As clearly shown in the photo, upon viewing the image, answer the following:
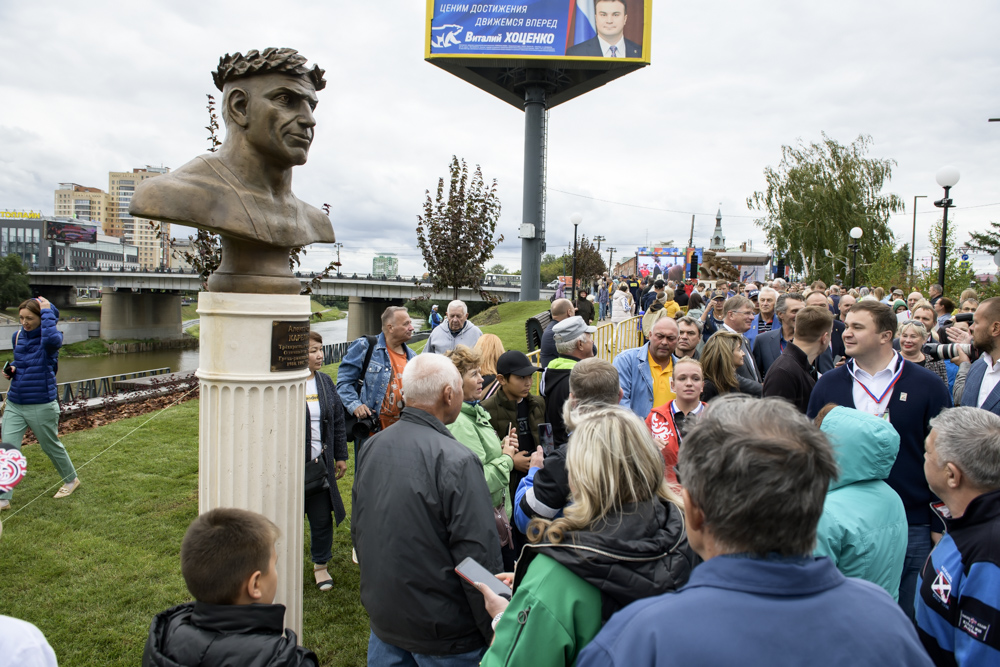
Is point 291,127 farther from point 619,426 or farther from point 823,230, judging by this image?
point 823,230

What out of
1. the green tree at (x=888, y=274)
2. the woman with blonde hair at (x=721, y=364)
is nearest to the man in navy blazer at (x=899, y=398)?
the woman with blonde hair at (x=721, y=364)

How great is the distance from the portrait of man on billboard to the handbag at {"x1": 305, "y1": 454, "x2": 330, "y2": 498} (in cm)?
2407

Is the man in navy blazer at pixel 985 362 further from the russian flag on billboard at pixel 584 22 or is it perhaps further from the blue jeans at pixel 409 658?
the russian flag on billboard at pixel 584 22

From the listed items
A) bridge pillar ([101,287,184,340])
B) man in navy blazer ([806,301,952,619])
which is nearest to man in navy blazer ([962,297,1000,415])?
man in navy blazer ([806,301,952,619])

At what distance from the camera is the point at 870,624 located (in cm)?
117

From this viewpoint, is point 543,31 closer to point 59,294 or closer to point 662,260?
point 662,260

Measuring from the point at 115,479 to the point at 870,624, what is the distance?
7.27 m

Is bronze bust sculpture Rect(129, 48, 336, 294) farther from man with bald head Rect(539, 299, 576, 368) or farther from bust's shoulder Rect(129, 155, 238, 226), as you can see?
man with bald head Rect(539, 299, 576, 368)

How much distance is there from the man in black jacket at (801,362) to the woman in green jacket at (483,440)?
2.05 m

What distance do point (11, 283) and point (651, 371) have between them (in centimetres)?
7776

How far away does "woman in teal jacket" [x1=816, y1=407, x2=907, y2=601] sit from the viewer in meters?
2.31

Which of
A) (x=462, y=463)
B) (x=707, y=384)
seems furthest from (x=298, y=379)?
(x=707, y=384)

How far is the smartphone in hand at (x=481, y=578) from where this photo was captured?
2.13m

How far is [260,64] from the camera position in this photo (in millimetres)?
3008
